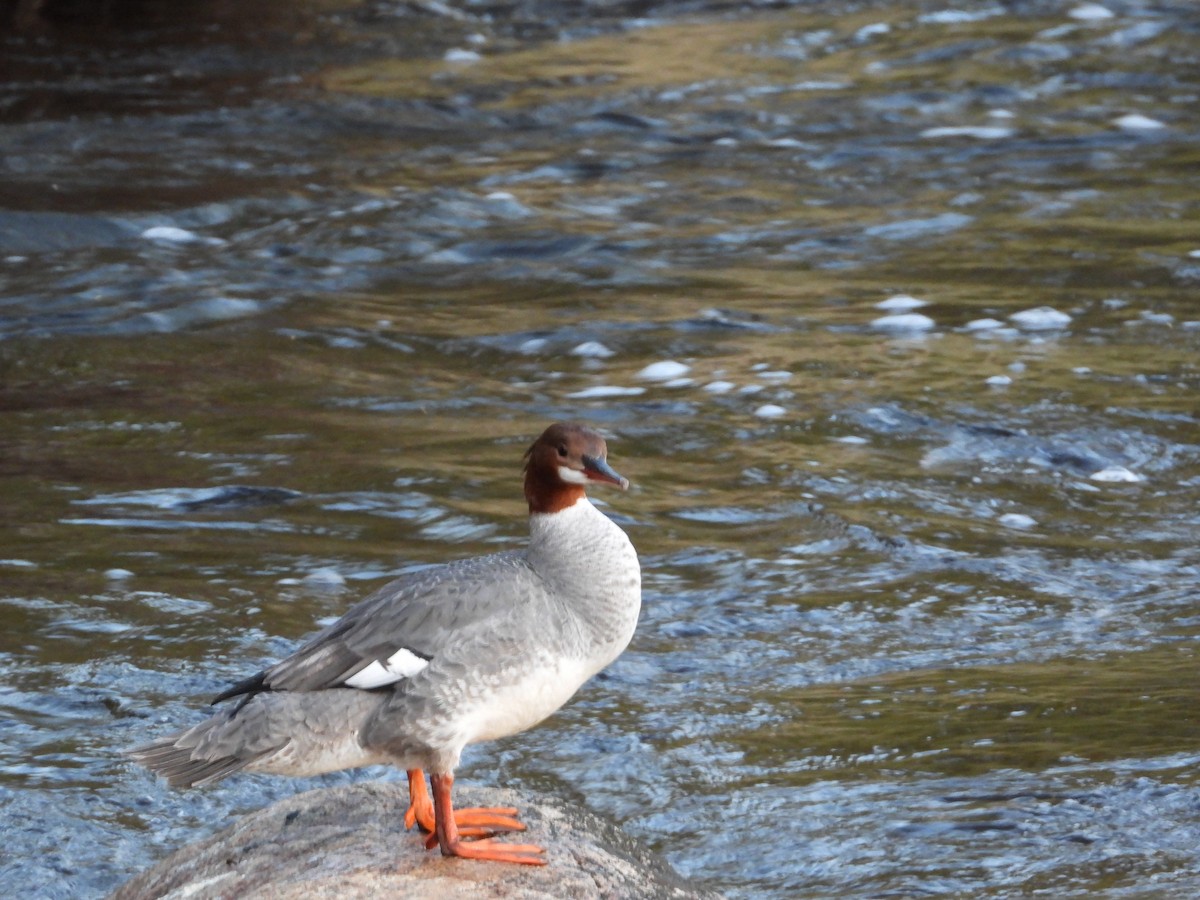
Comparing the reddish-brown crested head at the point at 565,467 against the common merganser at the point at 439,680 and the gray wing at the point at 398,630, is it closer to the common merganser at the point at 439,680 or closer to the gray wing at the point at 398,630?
the common merganser at the point at 439,680

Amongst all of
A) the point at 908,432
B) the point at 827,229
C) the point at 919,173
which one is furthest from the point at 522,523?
the point at 919,173

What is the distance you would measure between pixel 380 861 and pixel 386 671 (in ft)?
1.63

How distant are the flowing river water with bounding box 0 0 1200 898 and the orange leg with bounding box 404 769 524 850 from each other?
1099 mm

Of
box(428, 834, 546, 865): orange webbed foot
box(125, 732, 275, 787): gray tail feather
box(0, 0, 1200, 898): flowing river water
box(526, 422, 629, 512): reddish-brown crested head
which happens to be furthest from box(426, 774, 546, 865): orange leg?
box(0, 0, 1200, 898): flowing river water

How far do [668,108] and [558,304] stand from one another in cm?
472

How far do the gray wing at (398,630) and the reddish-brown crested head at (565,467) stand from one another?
0.24m

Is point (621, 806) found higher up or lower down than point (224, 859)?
lower down

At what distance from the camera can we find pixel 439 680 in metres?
4.50

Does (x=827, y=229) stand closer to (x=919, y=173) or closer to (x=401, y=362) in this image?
(x=919, y=173)

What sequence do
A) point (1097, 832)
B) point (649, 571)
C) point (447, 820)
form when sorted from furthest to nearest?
point (649, 571) < point (1097, 832) < point (447, 820)

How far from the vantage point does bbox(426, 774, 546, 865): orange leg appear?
450cm

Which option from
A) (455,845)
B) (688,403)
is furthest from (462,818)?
(688,403)

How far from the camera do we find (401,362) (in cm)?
1041

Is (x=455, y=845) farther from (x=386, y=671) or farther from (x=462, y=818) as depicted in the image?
(x=386, y=671)
